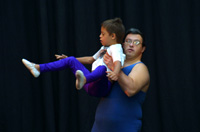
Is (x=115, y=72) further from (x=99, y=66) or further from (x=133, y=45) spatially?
(x=133, y=45)

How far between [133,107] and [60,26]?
1.53 metres

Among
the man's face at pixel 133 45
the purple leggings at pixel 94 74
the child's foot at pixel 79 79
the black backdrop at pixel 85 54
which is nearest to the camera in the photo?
the child's foot at pixel 79 79

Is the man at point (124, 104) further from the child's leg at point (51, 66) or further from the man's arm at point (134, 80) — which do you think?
the child's leg at point (51, 66)

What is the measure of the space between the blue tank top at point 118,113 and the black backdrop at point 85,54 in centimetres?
116

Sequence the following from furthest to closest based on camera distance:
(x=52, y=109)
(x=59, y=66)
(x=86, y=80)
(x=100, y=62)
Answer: (x=52, y=109) → (x=100, y=62) → (x=59, y=66) → (x=86, y=80)

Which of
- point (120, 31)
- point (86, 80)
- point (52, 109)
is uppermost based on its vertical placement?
point (120, 31)

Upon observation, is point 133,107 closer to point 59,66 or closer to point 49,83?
point 59,66

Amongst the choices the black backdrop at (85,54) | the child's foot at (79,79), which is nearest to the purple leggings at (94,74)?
the child's foot at (79,79)

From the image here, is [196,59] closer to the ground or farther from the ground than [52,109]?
farther from the ground

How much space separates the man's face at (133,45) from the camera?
199cm

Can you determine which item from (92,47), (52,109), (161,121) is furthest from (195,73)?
(52,109)

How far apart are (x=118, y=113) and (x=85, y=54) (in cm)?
134

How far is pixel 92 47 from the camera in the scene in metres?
3.08

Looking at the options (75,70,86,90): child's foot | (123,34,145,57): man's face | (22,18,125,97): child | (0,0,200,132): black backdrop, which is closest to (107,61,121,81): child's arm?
(22,18,125,97): child
